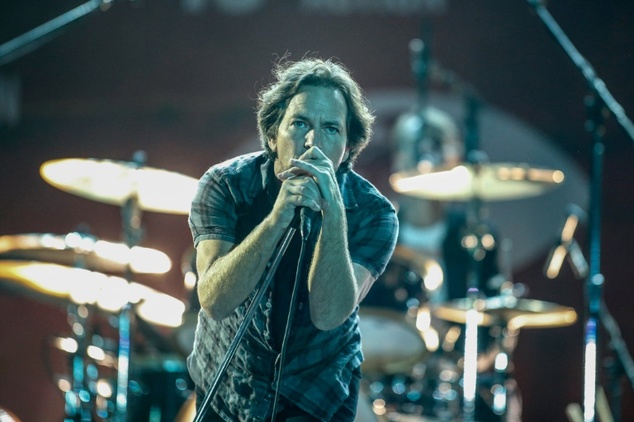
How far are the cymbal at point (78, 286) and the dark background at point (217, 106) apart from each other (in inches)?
71.8

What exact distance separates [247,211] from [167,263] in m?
2.38

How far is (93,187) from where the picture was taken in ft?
14.0

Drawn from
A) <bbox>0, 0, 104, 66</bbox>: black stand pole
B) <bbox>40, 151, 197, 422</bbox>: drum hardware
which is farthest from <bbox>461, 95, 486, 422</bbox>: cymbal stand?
<bbox>0, 0, 104, 66</bbox>: black stand pole

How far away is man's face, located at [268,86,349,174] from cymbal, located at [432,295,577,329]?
8.90 feet

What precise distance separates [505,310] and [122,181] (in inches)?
88.4

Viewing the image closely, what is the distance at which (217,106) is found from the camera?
699cm

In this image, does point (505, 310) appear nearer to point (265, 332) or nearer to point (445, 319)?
point (445, 319)

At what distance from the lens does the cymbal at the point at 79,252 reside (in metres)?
3.75

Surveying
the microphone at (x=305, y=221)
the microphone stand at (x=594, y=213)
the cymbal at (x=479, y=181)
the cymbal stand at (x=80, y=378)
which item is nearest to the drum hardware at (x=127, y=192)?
the cymbal stand at (x=80, y=378)

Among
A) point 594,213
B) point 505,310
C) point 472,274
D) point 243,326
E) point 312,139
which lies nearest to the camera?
point 243,326

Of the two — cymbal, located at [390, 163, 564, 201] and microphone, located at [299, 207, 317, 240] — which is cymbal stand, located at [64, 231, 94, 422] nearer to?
cymbal, located at [390, 163, 564, 201]

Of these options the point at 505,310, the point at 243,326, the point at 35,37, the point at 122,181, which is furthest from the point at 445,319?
the point at 243,326

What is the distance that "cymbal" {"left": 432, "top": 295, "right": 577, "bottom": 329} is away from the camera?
15.1 ft

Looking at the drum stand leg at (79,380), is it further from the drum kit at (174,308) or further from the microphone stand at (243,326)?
the microphone stand at (243,326)
